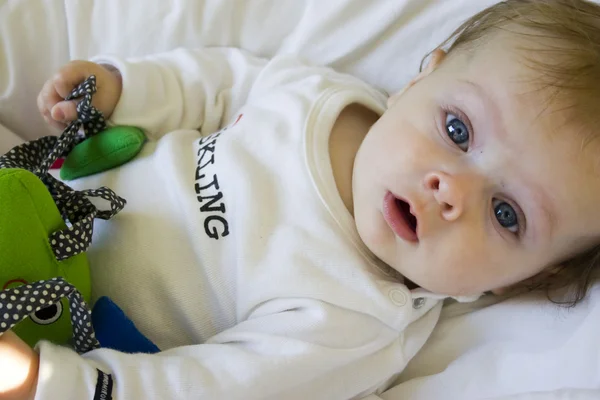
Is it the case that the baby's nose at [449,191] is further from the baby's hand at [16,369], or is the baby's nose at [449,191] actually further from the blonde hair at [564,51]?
the baby's hand at [16,369]

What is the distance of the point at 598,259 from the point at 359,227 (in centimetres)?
35

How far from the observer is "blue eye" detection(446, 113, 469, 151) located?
0.76 m

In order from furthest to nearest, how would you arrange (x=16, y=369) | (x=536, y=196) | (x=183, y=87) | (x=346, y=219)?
(x=183, y=87) < (x=346, y=219) < (x=536, y=196) < (x=16, y=369)

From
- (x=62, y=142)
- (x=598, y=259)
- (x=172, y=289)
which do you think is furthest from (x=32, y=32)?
(x=598, y=259)

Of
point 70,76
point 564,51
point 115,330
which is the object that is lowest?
point 115,330

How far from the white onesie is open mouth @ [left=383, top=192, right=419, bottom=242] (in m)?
0.08

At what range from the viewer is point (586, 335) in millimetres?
800

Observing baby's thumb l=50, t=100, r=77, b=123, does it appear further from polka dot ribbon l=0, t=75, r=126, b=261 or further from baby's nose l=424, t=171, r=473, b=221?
baby's nose l=424, t=171, r=473, b=221

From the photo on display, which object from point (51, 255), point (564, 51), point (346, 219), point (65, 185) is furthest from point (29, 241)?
point (564, 51)

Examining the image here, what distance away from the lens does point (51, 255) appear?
70 centimetres

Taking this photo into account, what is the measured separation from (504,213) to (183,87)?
1.93ft

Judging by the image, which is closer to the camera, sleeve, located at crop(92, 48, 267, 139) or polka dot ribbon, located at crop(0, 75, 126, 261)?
polka dot ribbon, located at crop(0, 75, 126, 261)

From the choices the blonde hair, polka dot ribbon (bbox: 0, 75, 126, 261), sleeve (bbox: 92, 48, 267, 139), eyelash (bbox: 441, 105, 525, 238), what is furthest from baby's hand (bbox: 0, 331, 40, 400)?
the blonde hair

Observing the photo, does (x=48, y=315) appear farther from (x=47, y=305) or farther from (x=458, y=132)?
(x=458, y=132)
